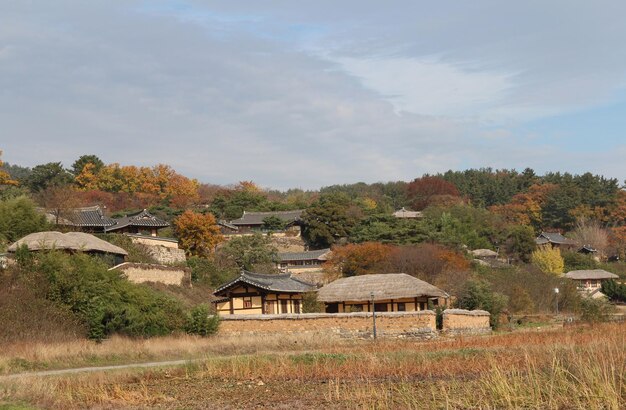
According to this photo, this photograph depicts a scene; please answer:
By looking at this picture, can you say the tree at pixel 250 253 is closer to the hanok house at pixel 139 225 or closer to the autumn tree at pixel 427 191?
the hanok house at pixel 139 225

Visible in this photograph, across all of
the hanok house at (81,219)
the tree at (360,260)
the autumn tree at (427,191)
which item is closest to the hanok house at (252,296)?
the tree at (360,260)

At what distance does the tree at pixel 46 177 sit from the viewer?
64.8 meters

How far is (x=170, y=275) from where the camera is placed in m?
39.6

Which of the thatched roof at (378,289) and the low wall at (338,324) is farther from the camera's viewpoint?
the thatched roof at (378,289)

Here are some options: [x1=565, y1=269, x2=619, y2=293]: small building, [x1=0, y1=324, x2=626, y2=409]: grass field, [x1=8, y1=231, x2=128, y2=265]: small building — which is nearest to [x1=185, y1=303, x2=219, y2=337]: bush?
[x1=8, y1=231, x2=128, y2=265]: small building

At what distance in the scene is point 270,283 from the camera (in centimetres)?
3672

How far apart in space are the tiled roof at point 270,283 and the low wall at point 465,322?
8034 mm

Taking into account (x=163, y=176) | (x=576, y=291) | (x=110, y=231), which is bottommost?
(x=576, y=291)

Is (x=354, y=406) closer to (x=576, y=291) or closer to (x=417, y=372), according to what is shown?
(x=417, y=372)

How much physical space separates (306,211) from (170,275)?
24027 mm

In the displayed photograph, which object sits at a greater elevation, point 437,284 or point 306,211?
point 306,211

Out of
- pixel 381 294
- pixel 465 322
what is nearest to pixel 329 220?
pixel 381 294

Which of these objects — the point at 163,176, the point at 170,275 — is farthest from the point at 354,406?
the point at 163,176

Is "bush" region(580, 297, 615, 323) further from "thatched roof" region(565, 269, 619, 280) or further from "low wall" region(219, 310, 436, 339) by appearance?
"thatched roof" region(565, 269, 619, 280)
